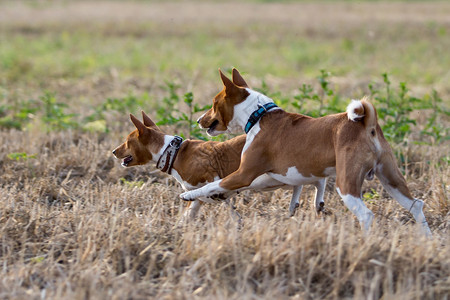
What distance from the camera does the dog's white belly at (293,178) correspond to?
583 centimetres

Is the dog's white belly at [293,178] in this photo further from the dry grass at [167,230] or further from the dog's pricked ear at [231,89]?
the dog's pricked ear at [231,89]

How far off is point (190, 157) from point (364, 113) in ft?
6.55

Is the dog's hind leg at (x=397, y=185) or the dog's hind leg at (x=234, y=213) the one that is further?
the dog's hind leg at (x=234, y=213)

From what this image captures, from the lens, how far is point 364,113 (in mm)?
5367

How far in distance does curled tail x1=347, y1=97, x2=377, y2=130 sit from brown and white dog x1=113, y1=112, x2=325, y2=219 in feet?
3.89

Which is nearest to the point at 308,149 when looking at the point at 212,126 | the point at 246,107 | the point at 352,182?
the point at 352,182

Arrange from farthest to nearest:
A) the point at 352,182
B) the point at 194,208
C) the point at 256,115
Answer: the point at 194,208, the point at 256,115, the point at 352,182

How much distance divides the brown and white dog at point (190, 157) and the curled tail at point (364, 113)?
1.19m

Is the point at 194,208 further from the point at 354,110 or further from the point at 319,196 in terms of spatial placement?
the point at 354,110

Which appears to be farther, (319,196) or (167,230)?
(319,196)

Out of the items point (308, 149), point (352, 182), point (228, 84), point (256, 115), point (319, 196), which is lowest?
point (319, 196)

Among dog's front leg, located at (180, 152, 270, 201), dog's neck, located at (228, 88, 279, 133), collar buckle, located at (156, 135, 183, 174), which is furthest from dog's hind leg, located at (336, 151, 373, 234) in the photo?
collar buckle, located at (156, 135, 183, 174)

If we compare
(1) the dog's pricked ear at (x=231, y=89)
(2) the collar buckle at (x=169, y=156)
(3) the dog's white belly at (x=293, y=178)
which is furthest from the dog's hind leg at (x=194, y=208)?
(1) the dog's pricked ear at (x=231, y=89)

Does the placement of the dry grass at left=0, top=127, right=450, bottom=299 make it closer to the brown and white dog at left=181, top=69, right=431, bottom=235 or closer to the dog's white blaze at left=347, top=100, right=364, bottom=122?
the brown and white dog at left=181, top=69, right=431, bottom=235
